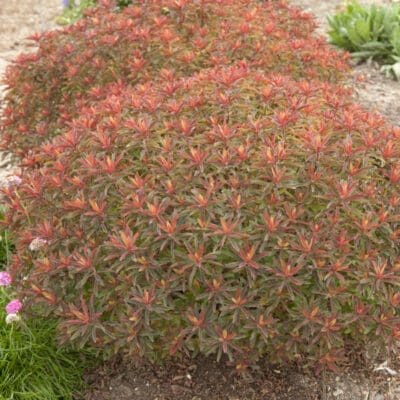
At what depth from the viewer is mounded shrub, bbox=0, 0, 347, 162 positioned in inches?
169

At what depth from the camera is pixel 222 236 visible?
2730 millimetres

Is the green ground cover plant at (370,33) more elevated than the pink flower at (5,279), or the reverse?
the pink flower at (5,279)

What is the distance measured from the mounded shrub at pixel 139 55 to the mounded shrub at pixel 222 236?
3.67 feet

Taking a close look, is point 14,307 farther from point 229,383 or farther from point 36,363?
point 229,383

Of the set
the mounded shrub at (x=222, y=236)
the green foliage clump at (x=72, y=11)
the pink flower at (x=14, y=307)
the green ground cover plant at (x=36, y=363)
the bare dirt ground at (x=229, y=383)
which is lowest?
the green foliage clump at (x=72, y=11)

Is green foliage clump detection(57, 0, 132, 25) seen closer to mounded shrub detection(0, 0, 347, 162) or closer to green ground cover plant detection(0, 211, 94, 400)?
mounded shrub detection(0, 0, 347, 162)

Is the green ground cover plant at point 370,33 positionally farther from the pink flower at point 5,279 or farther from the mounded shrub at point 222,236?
the pink flower at point 5,279

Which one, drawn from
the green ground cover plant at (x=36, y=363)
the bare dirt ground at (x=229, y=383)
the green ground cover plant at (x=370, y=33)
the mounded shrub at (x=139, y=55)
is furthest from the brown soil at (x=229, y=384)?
the green ground cover plant at (x=370, y=33)

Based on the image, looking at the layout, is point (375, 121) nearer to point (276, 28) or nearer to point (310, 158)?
point (310, 158)

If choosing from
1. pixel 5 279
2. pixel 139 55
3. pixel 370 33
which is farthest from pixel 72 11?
pixel 5 279

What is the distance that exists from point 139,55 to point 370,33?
302 cm

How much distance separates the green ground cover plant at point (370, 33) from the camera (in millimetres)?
6430

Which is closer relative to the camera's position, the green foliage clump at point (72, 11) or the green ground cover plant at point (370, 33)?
the green ground cover plant at point (370, 33)

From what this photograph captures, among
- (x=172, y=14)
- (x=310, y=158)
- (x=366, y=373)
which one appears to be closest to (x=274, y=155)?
(x=310, y=158)
